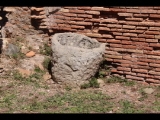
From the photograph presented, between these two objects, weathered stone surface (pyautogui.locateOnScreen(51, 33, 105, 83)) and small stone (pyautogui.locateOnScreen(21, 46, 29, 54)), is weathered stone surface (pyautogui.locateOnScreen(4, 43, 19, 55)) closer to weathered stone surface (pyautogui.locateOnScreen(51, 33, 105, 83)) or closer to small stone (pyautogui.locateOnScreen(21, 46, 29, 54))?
small stone (pyautogui.locateOnScreen(21, 46, 29, 54))

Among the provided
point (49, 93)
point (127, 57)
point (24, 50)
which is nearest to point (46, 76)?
point (49, 93)

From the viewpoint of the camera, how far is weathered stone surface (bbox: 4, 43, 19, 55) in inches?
252

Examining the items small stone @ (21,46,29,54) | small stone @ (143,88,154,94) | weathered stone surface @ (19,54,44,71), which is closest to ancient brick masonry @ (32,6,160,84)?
small stone @ (143,88,154,94)

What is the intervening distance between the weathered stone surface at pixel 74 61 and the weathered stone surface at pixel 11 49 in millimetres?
1064

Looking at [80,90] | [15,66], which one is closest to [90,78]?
[80,90]

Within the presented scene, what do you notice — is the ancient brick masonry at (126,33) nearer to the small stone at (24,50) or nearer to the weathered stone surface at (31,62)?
the weathered stone surface at (31,62)

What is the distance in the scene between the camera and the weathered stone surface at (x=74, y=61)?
18.0 ft

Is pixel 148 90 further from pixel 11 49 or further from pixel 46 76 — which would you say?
pixel 11 49

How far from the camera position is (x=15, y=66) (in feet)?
20.2

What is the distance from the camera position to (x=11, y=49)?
6.43 metres

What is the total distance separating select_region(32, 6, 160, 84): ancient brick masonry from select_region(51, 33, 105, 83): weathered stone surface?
352 millimetres

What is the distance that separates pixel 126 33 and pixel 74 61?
112 cm

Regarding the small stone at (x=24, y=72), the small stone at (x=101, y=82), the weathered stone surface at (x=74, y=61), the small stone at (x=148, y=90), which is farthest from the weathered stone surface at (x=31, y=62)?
the small stone at (x=148, y=90)
